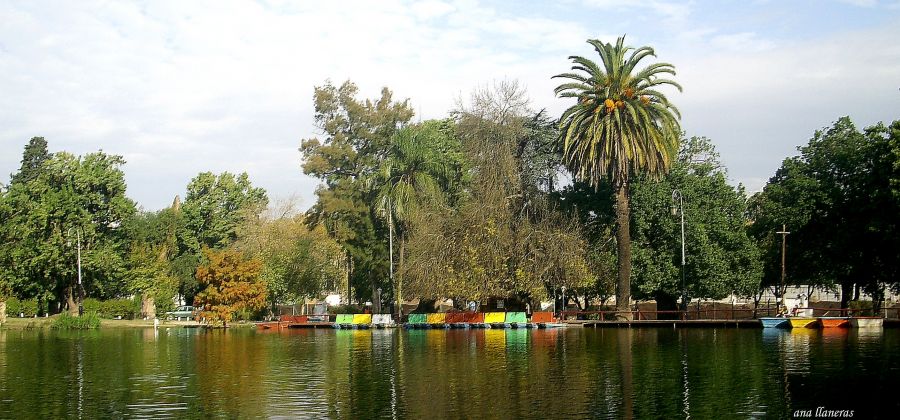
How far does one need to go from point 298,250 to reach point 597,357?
62.7m

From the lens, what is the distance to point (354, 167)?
314 ft

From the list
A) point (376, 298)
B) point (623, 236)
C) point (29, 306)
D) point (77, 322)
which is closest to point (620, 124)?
point (623, 236)

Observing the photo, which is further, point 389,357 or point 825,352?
point 389,357

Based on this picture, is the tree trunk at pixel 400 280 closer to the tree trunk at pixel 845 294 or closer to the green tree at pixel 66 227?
the green tree at pixel 66 227

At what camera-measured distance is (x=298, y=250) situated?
100 metres

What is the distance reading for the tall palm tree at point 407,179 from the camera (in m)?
83.0

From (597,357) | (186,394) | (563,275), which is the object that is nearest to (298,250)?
(563,275)

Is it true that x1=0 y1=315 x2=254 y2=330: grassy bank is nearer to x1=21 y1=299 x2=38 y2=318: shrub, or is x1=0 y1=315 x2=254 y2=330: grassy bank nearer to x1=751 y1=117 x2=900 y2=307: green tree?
x1=21 y1=299 x2=38 y2=318: shrub

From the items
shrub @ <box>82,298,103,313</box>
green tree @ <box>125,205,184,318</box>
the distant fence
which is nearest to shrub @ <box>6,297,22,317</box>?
shrub @ <box>82,298,103,313</box>

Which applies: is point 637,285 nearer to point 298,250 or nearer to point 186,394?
point 298,250

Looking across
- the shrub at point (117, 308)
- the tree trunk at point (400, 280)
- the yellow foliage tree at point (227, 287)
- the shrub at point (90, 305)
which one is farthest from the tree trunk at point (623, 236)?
the shrub at point (117, 308)

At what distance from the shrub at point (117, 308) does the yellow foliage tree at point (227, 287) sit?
21815 millimetres

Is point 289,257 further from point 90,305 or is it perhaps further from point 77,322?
point 77,322

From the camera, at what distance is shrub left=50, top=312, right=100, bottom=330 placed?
86.4 m
